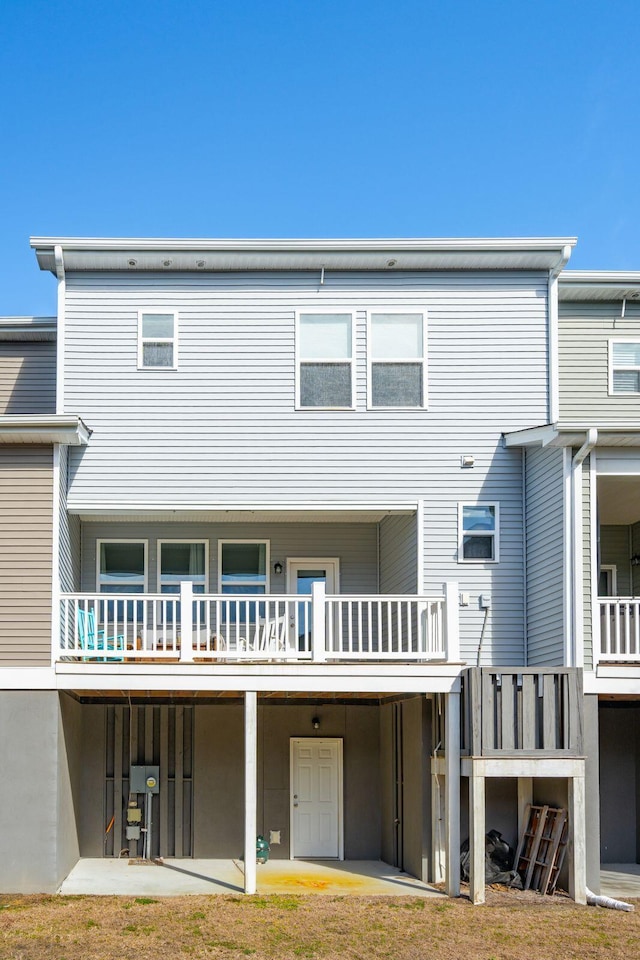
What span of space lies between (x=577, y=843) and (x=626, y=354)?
290 inches

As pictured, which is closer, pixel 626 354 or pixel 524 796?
pixel 524 796

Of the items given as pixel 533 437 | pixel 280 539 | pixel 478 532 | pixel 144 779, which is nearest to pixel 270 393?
pixel 280 539

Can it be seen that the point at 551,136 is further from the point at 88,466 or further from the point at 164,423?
the point at 88,466

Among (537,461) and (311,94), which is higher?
(311,94)

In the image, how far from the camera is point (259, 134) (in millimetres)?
19031

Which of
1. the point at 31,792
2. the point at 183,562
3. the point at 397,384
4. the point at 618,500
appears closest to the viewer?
the point at 31,792

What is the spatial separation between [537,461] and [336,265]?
158 inches

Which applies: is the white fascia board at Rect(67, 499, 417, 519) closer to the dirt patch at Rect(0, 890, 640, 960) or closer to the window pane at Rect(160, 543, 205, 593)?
the window pane at Rect(160, 543, 205, 593)

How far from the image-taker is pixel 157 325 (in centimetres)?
1535

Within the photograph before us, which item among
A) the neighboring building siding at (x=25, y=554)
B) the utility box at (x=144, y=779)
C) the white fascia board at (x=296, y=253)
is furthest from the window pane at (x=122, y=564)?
the white fascia board at (x=296, y=253)

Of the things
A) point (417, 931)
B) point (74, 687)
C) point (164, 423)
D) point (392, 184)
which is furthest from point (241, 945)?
point (392, 184)

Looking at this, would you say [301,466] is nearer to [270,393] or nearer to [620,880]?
[270,393]

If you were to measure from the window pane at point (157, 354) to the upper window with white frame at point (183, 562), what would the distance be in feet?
9.48

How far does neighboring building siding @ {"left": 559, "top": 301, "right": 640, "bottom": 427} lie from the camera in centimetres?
1595
